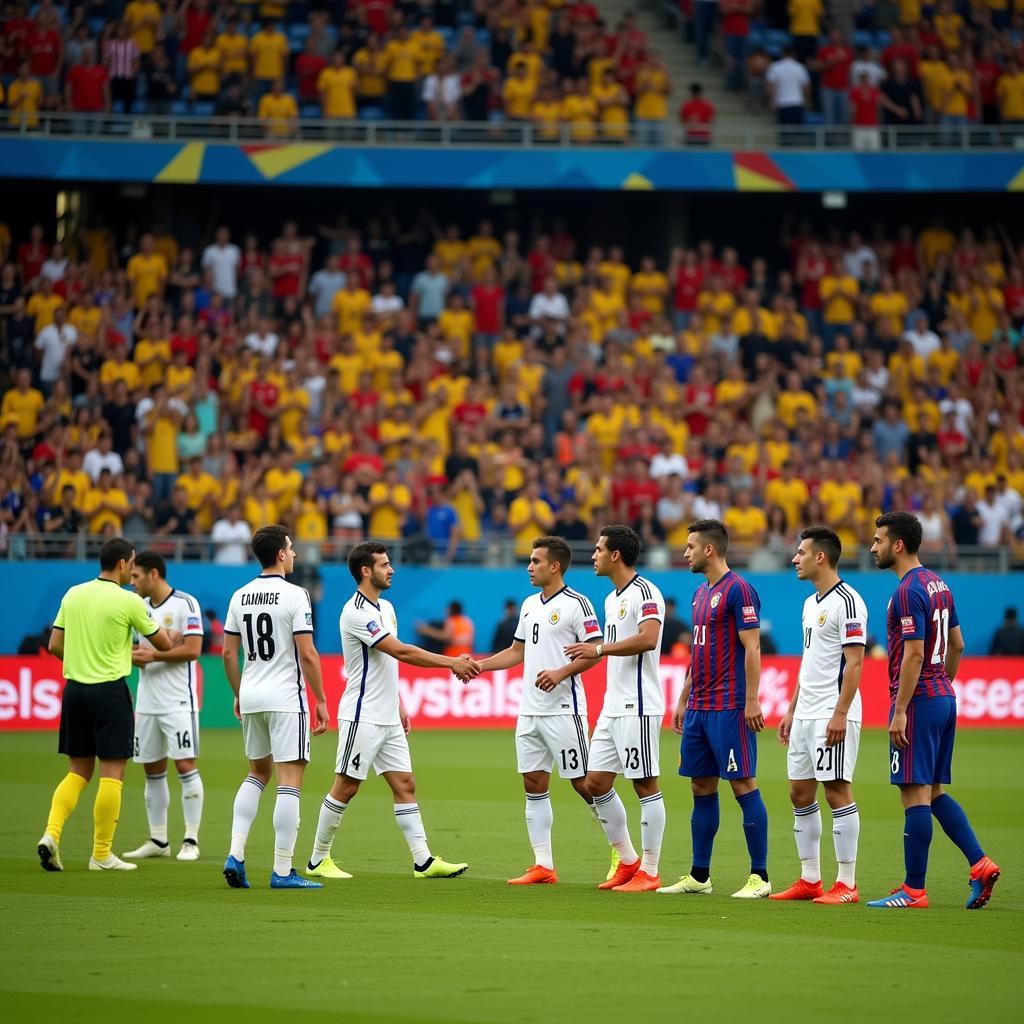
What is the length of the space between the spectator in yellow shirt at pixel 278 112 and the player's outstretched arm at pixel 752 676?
22204mm

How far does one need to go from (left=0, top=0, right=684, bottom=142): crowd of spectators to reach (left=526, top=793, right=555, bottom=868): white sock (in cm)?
2184

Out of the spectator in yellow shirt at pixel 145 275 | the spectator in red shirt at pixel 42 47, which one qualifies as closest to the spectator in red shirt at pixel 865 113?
the spectator in yellow shirt at pixel 145 275

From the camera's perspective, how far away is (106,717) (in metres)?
12.3

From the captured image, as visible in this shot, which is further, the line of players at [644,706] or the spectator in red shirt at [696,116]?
the spectator in red shirt at [696,116]

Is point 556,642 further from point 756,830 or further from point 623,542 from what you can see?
point 756,830

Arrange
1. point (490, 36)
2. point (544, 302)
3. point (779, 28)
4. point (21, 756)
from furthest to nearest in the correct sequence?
point (779, 28), point (490, 36), point (544, 302), point (21, 756)

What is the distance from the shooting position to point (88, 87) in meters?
30.7

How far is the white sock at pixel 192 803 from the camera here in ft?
44.3

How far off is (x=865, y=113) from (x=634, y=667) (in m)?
23.6

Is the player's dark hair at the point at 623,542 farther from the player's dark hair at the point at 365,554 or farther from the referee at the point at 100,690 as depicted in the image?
the referee at the point at 100,690

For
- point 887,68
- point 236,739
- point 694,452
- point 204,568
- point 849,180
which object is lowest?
point 236,739

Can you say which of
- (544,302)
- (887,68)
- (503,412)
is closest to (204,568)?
(503,412)

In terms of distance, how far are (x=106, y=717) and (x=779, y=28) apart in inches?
1062

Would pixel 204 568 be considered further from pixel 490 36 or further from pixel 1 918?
pixel 1 918
